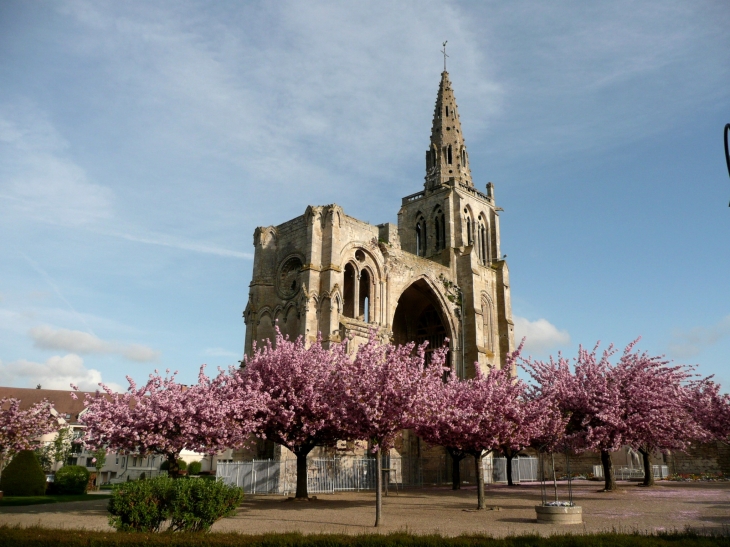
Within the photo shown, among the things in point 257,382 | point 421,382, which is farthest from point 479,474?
point 257,382

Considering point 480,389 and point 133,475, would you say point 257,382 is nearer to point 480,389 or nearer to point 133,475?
point 480,389

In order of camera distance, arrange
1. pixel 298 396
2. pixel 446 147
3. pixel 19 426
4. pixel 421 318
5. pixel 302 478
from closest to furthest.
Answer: pixel 298 396 < pixel 302 478 < pixel 19 426 < pixel 421 318 < pixel 446 147

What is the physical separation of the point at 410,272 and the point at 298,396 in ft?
53.1

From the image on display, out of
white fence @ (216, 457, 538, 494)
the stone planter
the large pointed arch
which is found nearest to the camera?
the stone planter

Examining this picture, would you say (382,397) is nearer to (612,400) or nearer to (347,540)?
(347,540)

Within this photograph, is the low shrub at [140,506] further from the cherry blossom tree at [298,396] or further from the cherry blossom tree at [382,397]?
the cherry blossom tree at [298,396]

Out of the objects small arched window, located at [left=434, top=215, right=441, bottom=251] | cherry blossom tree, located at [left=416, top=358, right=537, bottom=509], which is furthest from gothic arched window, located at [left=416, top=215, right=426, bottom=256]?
cherry blossom tree, located at [left=416, top=358, right=537, bottom=509]

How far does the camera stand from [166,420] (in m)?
18.5

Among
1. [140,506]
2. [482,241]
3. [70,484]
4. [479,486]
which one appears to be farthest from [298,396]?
[482,241]

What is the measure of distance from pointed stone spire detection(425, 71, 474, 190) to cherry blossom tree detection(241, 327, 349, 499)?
2547 cm

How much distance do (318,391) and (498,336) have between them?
22941 millimetres

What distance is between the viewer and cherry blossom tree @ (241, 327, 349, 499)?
20.7m

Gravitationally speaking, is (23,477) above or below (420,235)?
below

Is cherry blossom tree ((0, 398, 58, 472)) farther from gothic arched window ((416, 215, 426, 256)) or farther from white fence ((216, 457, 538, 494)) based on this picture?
gothic arched window ((416, 215, 426, 256))
